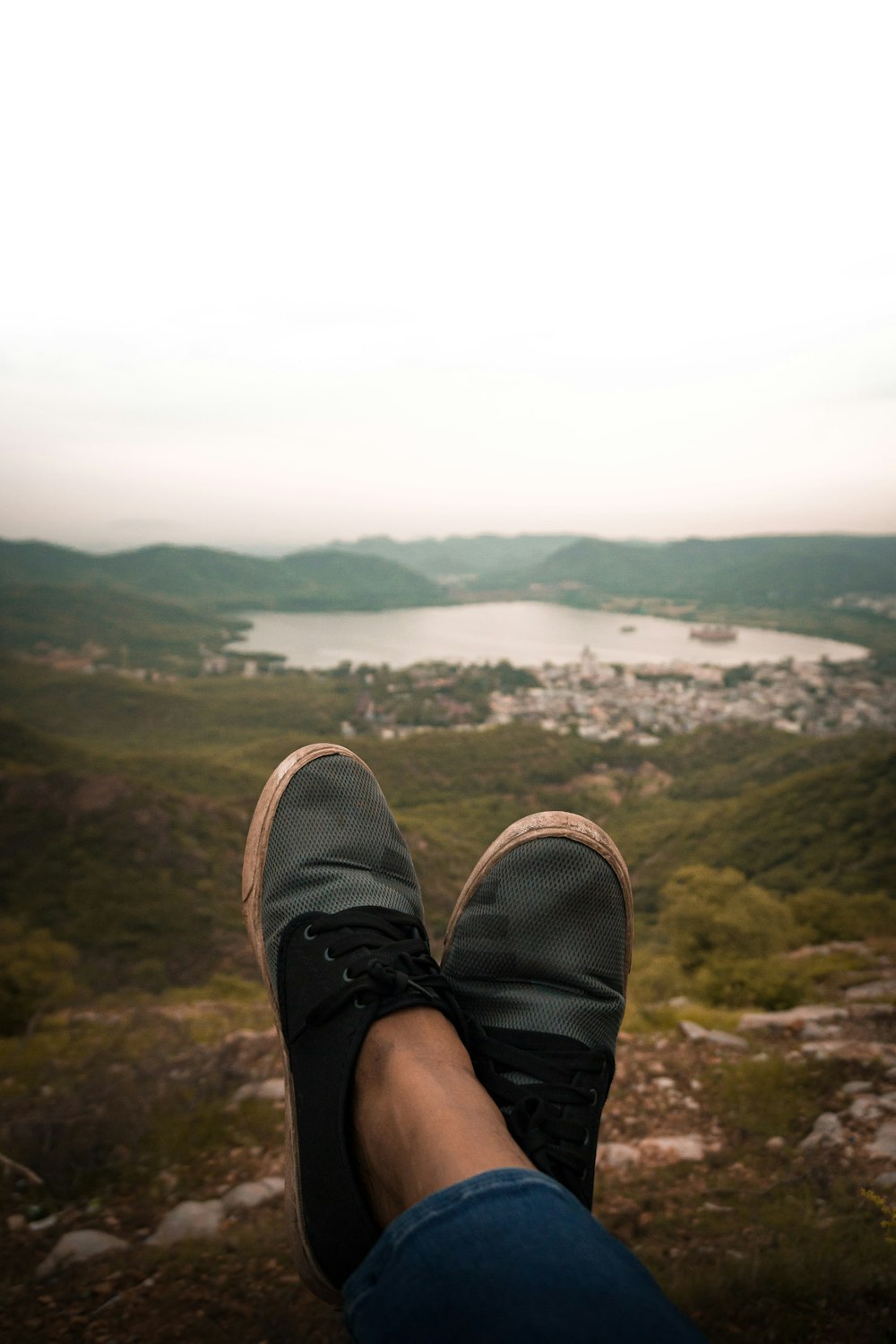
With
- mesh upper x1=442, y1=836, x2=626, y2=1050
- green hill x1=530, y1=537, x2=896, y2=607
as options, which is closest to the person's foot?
mesh upper x1=442, y1=836, x2=626, y2=1050

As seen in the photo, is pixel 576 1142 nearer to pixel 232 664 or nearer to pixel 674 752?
pixel 674 752

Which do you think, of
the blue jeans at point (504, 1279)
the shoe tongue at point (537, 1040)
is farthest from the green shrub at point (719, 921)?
the blue jeans at point (504, 1279)

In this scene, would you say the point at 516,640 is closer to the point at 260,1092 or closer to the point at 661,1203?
the point at 260,1092

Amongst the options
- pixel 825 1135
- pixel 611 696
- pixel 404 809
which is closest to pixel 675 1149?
pixel 825 1135

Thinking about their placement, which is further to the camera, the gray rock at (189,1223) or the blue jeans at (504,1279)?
the gray rock at (189,1223)

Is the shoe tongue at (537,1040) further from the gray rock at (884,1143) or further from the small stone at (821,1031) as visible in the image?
the small stone at (821,1031)

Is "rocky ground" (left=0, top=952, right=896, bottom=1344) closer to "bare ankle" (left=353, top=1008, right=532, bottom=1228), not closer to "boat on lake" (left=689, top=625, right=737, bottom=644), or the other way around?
"bare ankle" (left=353, top=1008, right=532, bottom=1228)
